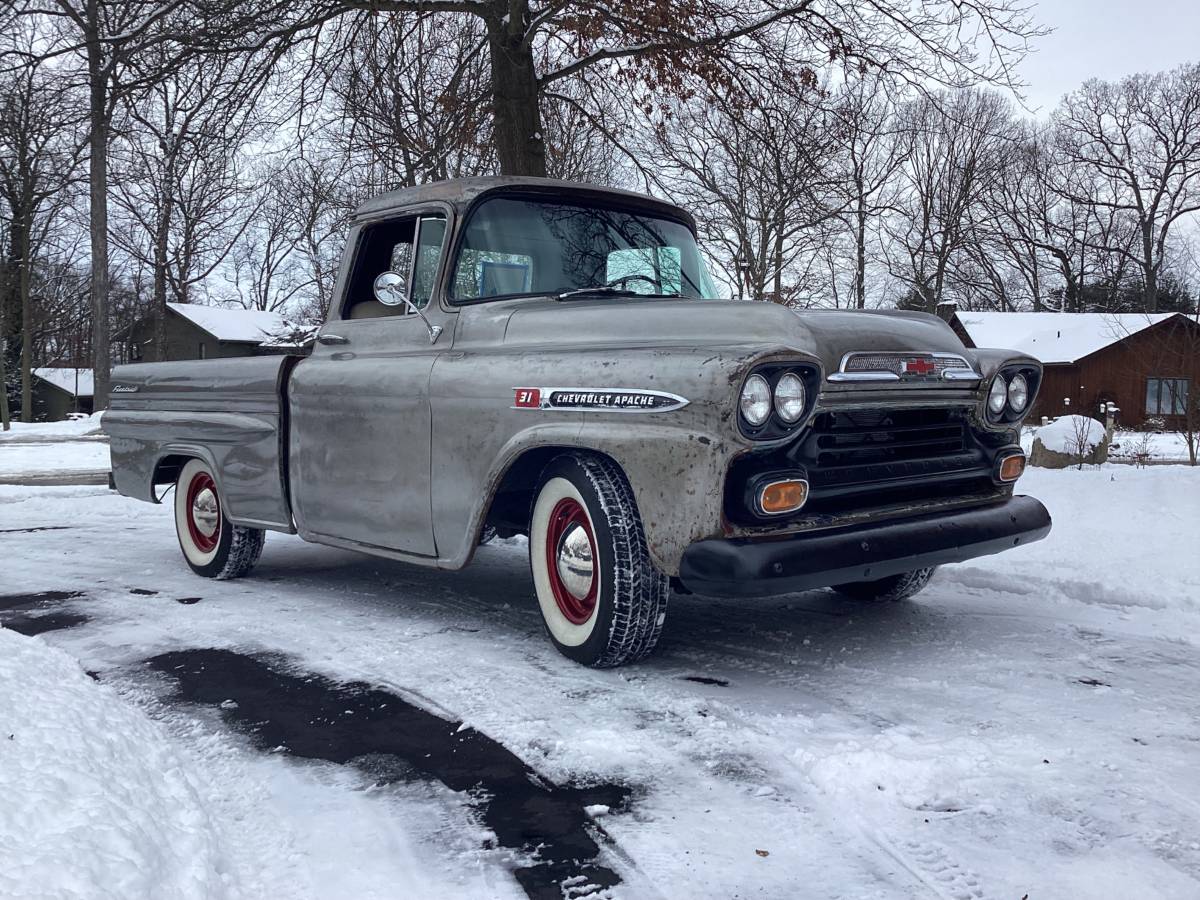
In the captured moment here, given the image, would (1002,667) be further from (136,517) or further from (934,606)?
(136,517)

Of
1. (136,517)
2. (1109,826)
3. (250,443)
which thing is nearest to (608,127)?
(136,517)

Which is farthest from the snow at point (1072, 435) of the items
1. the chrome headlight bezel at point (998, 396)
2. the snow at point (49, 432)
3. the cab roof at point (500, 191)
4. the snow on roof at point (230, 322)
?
the snow on roof at point (230, 322)

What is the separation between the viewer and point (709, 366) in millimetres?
3650

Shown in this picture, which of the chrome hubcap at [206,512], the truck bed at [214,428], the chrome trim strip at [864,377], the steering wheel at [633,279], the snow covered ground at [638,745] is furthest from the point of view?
the chrome hubcap at [206,512]

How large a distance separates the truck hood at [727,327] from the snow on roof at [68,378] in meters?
56.6

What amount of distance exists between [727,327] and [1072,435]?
12949mm

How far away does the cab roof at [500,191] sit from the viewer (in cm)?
501

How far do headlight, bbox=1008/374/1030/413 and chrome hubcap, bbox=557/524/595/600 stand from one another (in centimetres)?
207

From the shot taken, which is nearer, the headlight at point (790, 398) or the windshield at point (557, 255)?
the headlight at point (790, 398)

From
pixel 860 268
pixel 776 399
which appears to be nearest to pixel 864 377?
pixel 776 399

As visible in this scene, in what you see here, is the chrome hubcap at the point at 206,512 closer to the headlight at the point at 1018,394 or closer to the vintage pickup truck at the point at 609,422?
the vintage pickup truck at the point at 609,422

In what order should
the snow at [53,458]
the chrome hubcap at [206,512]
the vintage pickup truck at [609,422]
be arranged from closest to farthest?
the vintage pickup truck at [609,422] < the chrome hubcap at [206,512] < the snow at [53,458]

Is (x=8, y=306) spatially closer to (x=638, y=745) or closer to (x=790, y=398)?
(x=790, y=398)

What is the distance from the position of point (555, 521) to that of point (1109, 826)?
2.37m
